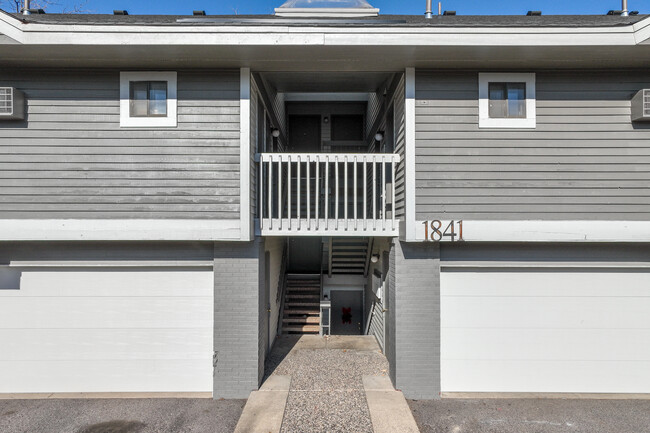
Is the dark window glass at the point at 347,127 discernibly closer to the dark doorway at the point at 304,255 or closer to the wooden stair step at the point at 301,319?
the dark doorway at the point at 304,255

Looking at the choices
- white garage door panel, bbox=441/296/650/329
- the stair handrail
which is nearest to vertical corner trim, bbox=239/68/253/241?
white garage door panel, bbox=441/296/650/329

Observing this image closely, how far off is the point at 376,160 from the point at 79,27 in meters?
3.95

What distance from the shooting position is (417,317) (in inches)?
167

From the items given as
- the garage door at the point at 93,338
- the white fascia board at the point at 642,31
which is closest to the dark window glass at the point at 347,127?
the white fascia board at the point at 642,31

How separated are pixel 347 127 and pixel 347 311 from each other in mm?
5244

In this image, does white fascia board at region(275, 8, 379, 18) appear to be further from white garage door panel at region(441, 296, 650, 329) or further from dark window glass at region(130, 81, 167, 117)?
white garage door panel at region(441, 296, 650, 329)

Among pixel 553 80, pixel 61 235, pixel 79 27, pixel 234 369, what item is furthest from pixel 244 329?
pixel 553 80

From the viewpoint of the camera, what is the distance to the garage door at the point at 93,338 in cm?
424

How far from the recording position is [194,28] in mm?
3723

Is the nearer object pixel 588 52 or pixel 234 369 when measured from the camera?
pixel 588 52

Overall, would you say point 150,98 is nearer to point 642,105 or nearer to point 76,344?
point 76,344

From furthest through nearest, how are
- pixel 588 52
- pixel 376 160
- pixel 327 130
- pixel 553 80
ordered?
pixel 327 130 < pixel 376 160 < pixel 553 80 < pixel 588 52

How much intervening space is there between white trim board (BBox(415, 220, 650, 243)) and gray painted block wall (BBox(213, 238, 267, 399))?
2341 mm

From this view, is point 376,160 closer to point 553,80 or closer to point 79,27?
point 553,80
